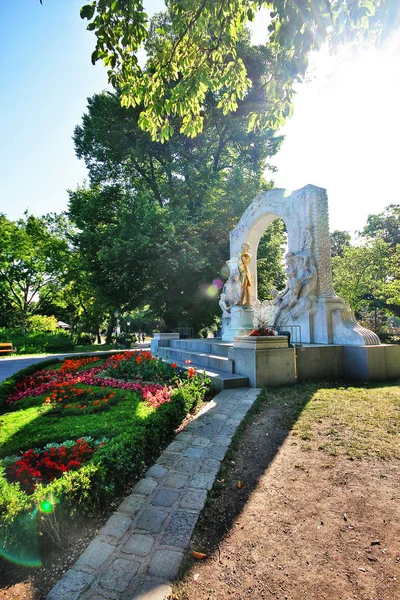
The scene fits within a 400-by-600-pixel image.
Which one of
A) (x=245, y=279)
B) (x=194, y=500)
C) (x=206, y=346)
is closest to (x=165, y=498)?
(x=194, y=500)

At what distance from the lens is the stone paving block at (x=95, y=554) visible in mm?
1964

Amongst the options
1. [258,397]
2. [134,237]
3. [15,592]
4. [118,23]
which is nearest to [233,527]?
[15,592]

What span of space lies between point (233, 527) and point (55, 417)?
379 centimetres

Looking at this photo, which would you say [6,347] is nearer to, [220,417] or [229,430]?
[220,417]

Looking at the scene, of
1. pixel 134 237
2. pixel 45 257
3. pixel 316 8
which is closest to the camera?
pixel 316 8

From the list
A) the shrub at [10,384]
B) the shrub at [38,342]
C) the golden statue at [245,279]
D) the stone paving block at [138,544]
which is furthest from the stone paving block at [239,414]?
the shrub at [38,342]

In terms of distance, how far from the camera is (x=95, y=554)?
204cm

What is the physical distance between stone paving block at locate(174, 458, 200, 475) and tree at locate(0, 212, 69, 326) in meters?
24.8

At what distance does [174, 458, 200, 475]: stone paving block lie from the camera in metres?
3.16

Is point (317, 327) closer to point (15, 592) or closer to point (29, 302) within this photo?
point (15, 592)

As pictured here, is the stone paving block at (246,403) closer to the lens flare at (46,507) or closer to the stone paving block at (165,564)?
the stone paving block at (165,564)

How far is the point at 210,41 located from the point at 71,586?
20.7ft

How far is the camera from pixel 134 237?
15781 mm

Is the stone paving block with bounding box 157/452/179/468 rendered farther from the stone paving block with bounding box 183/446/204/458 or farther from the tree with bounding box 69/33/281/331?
the tree with bounding box 69/33/281/331
